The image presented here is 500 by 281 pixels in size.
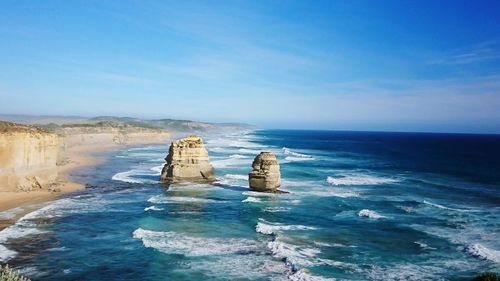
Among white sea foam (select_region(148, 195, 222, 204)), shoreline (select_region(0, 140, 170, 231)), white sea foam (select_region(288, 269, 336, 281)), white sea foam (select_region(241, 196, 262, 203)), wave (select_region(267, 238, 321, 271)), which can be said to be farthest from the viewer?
white sea foam (select_region(241, 196, 262, 203))

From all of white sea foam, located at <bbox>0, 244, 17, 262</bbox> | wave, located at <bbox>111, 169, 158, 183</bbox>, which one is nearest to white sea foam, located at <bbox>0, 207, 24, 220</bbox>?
white sea foam, located at <bbox>0, 244, 17, 262</bbox>

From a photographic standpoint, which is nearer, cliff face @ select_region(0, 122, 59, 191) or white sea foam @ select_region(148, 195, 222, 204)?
white sea foam @ select_region(148, 195, 222, 204)

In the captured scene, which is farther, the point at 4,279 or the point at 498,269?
the point at 498,269

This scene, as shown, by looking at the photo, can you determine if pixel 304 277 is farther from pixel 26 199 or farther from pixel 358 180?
pixel 358 180

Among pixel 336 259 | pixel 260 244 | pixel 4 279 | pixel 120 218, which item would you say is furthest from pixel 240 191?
pixel 4 279

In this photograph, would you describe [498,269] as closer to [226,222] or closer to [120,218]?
[226,222]

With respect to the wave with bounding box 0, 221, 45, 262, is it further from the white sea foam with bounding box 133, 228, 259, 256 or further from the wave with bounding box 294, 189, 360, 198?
the wave with bounding box 294, 189, 360, 198

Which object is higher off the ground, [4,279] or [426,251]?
[4,279]

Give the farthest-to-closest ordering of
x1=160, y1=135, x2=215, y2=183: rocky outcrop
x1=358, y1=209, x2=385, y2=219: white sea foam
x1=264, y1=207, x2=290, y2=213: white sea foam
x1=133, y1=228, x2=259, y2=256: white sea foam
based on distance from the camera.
A: x1=160, y1=135, x2=215, y2=183: rocky outcrop, x1=264, y1=207, x2=290, y2=213: white sea foam, x1=358, y1=209, x2=385, y2=219: white sea foam, x1=133, y1=228, x2=259, y2=256: white sea foam
